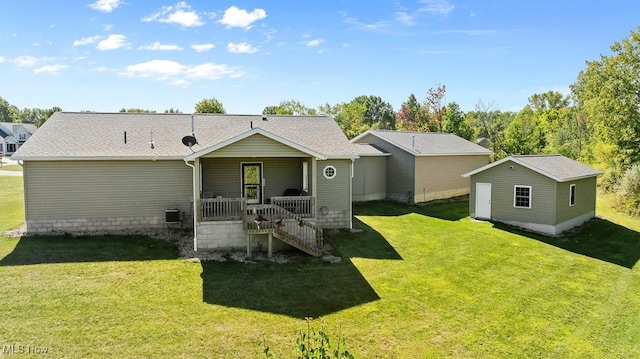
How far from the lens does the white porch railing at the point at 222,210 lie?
1322 centimetres

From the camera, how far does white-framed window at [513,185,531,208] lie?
18127 mm

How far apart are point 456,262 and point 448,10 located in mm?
12641

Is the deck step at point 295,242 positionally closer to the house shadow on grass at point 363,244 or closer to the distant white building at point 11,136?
the house shadow on grass at point 363,244

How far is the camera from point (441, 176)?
2553 cm

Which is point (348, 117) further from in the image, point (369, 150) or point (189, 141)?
point (189, 141)

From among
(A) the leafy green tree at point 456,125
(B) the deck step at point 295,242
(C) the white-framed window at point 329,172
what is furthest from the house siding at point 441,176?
(A) the leafy green tree at point 456,125

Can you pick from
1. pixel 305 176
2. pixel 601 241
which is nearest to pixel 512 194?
pixel 601 241

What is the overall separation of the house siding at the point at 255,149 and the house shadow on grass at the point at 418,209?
784cm

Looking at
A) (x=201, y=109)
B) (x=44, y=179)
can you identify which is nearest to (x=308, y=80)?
(x=201, y=109)

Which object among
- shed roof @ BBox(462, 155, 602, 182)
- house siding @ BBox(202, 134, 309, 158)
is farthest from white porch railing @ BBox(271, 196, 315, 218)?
shed roof @ BBox(462, 155, 602, 182)

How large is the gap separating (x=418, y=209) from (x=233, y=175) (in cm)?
1118

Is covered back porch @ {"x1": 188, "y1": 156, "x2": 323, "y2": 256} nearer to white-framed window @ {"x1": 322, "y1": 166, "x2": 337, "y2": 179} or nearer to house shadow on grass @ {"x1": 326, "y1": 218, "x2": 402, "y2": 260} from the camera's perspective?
house shadow on grass @ {"x1": 326, "y1": 218, "x2": 402, "y2": 260}

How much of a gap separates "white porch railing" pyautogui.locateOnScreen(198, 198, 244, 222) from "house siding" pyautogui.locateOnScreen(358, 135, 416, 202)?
1306 cm

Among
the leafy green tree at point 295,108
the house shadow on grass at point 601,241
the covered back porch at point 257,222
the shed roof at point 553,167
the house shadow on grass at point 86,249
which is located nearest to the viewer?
the house shadow on grass at point 86,249
